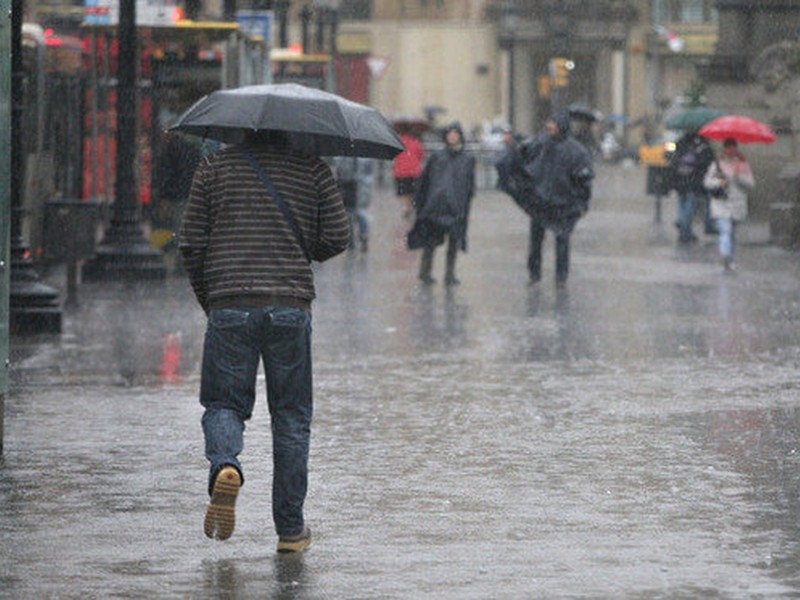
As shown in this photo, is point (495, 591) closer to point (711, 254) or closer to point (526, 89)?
point (711, 254)

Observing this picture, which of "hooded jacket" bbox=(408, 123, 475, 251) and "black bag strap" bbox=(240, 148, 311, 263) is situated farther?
"hooded jacket" bbox=(408, 123, 475, 251)

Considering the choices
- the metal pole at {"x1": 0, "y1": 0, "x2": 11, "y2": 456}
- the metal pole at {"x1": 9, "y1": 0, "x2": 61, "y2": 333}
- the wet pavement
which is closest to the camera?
the wet pavement

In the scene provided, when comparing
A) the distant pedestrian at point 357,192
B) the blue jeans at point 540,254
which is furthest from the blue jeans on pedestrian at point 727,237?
the distant pedestrian at point 357,192

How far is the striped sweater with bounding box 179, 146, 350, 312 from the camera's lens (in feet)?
29.6

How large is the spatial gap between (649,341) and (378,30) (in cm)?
7485

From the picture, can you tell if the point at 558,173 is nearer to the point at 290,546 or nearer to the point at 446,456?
the point at 446,456

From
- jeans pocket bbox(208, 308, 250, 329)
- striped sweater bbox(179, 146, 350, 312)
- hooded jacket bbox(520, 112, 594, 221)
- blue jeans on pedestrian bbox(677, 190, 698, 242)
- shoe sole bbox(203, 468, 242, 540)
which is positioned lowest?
A: blue jeans on pedestrian bbox(677, 190, 698, 242)

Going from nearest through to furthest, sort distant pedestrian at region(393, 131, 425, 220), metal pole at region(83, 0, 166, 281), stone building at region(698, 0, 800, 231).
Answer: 1. metal pole at region(83, 0, 166, 281)
2. distant pedestrian at region(393, 131, 425, 220)
3. stone building at region(698, 0, 800, 231)

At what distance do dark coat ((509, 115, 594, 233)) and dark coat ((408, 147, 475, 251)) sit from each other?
1.89 feet

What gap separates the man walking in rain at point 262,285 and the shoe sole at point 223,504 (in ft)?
0.27

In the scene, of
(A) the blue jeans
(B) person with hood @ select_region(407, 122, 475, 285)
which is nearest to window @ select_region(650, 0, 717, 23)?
(B) person with hood @ select_region(407, 122, 475, 285)

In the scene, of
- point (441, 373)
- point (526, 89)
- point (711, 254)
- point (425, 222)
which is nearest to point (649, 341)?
point (441, 373)

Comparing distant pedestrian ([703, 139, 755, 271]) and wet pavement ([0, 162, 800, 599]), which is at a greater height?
distant pedestrian ([703, 139, 755, 271])

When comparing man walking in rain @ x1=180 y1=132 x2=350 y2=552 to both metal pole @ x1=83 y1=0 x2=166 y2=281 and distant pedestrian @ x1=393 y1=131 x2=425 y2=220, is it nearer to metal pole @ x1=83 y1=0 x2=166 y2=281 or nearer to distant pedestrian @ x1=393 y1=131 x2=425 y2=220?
metal pole @ x1=83 y1=0 x2=166 y2=281
